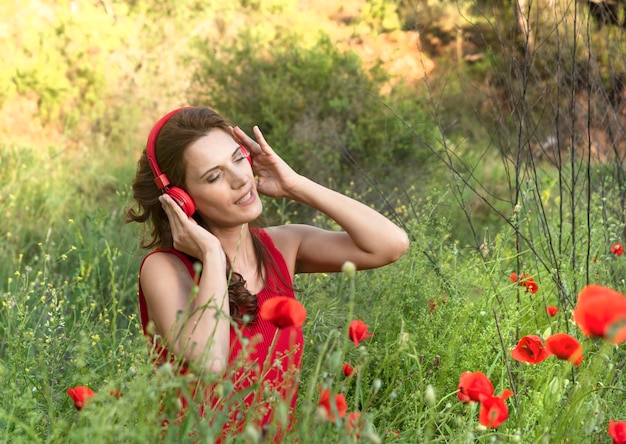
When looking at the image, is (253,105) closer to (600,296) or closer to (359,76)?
(359,76)

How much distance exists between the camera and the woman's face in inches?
94.9

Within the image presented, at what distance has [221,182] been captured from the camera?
7.93 ft

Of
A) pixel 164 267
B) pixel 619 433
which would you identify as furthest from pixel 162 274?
pixel 619 433

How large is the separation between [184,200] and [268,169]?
351mm

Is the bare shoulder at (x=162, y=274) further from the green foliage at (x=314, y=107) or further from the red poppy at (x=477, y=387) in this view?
the green foliage at (x=314, y=107)

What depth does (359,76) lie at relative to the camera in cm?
650

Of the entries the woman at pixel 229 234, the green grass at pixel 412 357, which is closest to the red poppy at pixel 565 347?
the green grass at pixel 412 357

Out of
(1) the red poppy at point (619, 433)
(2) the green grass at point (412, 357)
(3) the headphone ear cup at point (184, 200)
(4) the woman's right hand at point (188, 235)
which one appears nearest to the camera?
(1) the red poppy at point (619, 433)

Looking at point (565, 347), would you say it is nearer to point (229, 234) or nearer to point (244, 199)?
point (244, 199)

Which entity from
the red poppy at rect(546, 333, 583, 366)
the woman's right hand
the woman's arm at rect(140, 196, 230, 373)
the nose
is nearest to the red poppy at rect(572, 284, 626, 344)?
the red poppy at rect(546, 333, 583, 366)

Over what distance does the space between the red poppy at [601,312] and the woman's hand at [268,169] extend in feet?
4.25

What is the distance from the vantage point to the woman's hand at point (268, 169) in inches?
101

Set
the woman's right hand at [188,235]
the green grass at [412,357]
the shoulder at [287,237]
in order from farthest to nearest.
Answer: the shoulder at [287,237] < the woman's right hand at [188,235] < the green grass at [412,357]

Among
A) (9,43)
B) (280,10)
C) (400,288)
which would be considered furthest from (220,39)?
(400,288)
